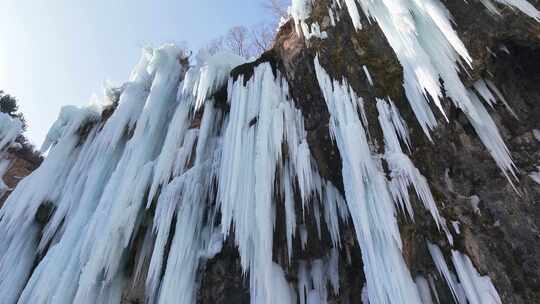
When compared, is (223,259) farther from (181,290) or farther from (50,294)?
(50,294)

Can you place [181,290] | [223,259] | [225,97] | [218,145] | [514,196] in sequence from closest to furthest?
[514,196] < [181,290] < [223,259] < [218,145] < [225,97]

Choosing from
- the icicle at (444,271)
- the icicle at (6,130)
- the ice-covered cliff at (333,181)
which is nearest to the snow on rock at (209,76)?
the ice-covered cliff at (333,181)

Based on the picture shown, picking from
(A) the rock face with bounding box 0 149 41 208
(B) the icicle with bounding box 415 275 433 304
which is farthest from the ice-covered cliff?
(A) the rock face with bounding box 0 149 41 208

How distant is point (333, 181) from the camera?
4098 mm

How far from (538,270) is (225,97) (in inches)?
192

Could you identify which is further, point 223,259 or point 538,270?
point 223,259

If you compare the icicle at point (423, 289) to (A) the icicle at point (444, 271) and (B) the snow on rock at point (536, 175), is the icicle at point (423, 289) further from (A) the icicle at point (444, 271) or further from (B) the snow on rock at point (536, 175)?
(B) the snow on rock at point (536, 175)

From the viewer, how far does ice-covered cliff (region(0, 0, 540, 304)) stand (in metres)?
3.12

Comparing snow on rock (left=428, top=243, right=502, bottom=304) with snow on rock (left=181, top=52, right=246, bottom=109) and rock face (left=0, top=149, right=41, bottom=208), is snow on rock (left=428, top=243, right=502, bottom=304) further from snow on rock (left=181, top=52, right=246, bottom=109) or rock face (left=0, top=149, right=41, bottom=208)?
rock face (left=0, top=149, right=41, bottom=208)

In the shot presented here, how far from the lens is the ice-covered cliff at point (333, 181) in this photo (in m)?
3.12

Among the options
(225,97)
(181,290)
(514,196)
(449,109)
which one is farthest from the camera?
(225,97)

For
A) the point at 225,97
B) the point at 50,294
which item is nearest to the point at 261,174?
the point at 225,97

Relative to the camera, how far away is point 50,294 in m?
4.46

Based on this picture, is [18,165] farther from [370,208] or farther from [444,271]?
[444,271]
